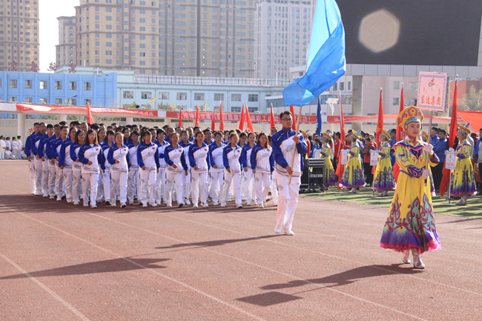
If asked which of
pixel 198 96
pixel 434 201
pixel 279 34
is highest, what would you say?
pixel 279 34

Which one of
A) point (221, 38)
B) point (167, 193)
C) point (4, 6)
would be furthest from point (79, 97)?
point (4, 6)

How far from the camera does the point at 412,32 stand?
99.5ft

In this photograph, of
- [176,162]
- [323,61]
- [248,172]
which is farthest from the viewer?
[248,172]

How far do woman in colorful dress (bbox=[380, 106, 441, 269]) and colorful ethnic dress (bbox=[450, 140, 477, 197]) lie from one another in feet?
27.9

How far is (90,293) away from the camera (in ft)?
20.7

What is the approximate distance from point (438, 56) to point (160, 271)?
27.0 metres

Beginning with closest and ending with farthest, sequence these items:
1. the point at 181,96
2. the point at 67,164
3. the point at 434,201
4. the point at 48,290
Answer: the point at 48,290 → the point at 67,164 → the point at 434,201 → the point at 181,96

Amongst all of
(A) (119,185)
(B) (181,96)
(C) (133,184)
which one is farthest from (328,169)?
(B) (181,96)

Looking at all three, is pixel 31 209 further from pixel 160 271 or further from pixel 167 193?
pixel 160 271

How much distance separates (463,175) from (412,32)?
54.2 feet

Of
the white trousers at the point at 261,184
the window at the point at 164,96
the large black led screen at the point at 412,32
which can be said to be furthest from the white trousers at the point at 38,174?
the window at the point at 164,96

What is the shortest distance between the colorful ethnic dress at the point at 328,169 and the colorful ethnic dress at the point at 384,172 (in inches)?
103

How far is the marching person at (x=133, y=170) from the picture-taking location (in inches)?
587

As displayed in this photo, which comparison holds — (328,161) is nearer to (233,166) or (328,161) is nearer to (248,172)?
(248,172)
